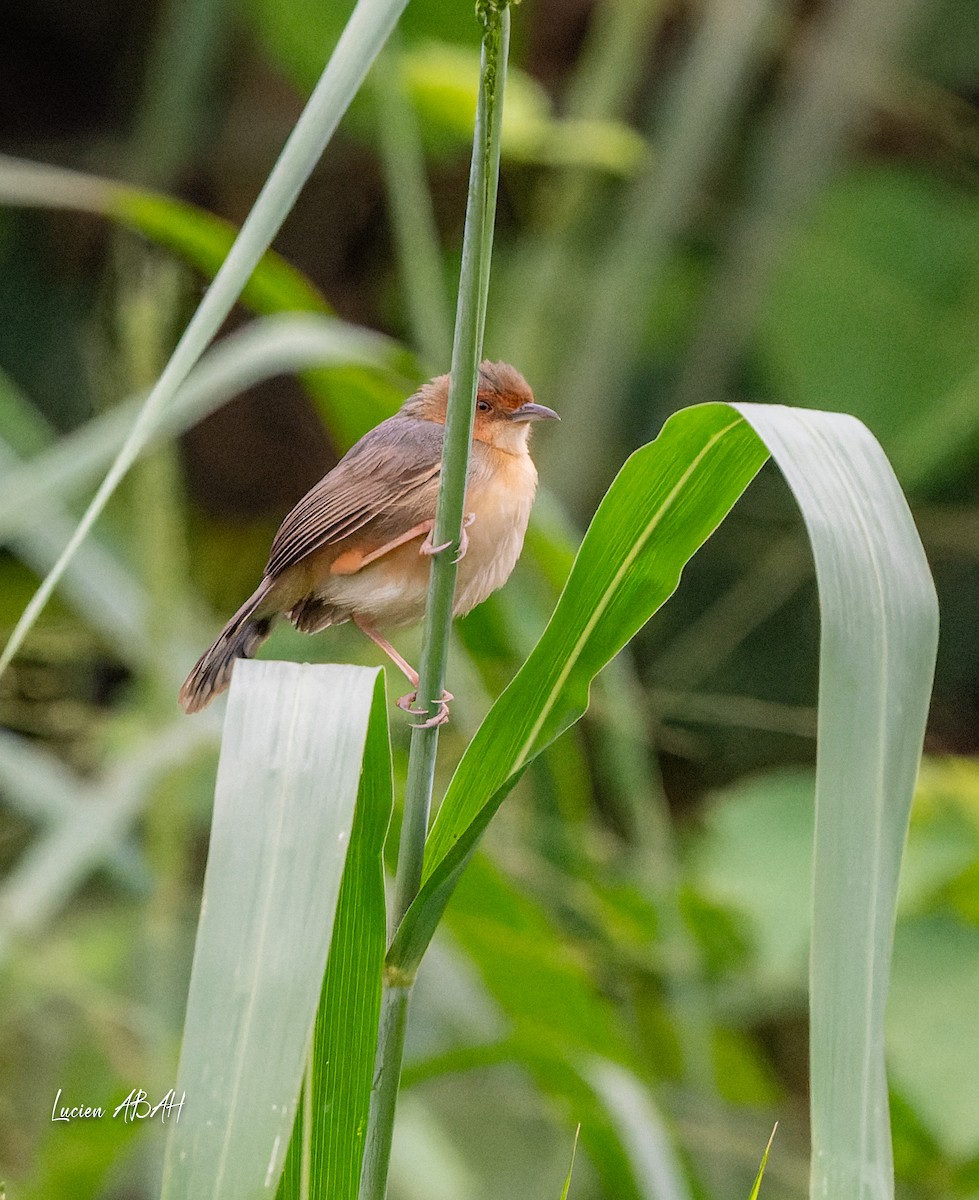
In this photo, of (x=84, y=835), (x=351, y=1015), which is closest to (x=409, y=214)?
(x=84, y=835)

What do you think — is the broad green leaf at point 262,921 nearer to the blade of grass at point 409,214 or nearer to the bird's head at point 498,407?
the bird's head at point 498,407

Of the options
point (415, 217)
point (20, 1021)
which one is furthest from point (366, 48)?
point (20, 1021)

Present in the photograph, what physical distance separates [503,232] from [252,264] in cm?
389

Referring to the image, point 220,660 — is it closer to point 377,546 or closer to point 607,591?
point 377,546

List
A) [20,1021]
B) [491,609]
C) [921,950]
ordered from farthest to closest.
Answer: [20,1021] < [921,950] < [491,609]

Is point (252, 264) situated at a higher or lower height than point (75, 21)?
lower

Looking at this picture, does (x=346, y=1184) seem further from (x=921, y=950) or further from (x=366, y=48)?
(x=921, y=950)

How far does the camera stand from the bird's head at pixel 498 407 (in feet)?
5.53

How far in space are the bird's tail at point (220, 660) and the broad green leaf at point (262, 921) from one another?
1.04ft

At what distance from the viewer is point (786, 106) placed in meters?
4.42

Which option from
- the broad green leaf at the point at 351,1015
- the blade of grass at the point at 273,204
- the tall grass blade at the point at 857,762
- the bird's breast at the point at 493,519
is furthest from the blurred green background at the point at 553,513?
the tall grass blade at the point at 857,762

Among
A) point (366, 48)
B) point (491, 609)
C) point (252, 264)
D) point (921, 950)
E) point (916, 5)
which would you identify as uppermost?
point (916, 5)

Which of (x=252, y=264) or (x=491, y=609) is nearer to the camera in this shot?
(x=252, y=264)
